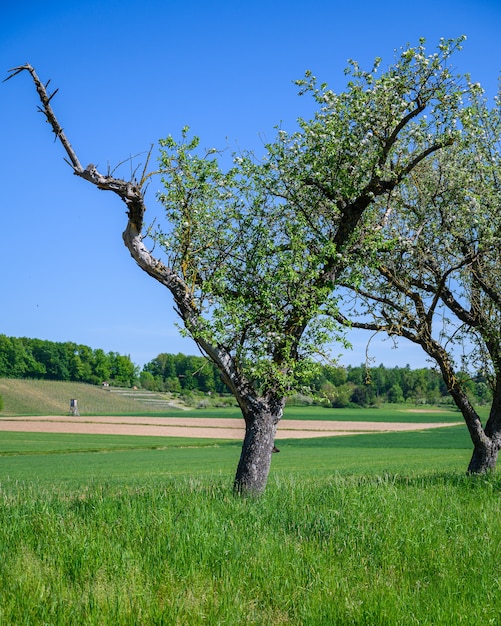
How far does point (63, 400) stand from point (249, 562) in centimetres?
11881

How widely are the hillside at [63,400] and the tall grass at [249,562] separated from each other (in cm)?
10170

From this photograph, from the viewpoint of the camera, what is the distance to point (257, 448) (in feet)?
44.7

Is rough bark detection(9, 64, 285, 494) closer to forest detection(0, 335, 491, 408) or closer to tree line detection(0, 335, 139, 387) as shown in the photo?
forest detection(0, 335, 491, 408)

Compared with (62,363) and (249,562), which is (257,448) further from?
(62,363)

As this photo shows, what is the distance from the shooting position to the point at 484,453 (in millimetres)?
19094

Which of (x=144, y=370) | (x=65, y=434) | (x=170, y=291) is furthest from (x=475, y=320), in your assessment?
(x=144, y=370)

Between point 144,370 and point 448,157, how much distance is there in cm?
17135

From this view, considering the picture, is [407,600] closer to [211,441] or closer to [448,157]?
[448,157]

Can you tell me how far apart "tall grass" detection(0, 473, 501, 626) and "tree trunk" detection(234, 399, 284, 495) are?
1.12 meters

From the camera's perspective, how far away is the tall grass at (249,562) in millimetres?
7020

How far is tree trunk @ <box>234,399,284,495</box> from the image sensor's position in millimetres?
13516

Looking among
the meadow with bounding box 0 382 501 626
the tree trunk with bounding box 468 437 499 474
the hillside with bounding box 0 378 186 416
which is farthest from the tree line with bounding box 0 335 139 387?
the meadow with bounding box 0 382 501 626

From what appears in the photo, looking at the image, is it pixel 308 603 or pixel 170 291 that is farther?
pixel 170 291

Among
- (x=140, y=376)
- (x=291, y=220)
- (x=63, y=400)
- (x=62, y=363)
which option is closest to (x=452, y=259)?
(x=291, y=220)
